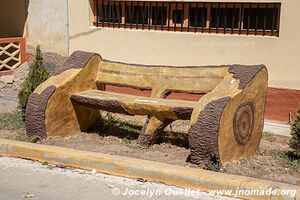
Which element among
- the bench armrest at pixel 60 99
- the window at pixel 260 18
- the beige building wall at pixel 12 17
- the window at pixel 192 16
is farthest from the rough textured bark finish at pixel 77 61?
the beige building wall at pixel 12 17

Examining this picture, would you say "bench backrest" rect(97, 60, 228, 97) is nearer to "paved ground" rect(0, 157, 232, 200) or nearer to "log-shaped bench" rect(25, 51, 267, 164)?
"log-shaped bench" rect(25, 51, 267, 164)

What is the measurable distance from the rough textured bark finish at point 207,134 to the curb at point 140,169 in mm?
264

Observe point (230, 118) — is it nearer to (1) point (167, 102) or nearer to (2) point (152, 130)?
(1) point (167, 102)

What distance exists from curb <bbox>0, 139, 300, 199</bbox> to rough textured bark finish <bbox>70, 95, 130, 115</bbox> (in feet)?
2.45

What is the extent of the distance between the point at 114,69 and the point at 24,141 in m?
1.53

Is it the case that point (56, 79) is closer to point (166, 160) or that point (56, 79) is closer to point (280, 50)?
point (166, 160)

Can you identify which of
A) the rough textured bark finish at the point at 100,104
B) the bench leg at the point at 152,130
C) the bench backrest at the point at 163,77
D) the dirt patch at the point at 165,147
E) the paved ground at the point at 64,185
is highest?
the bench backrest at the point at 163,77

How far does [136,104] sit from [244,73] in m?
1.32

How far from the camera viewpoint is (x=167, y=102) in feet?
19.5

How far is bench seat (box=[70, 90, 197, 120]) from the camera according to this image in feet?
19.0

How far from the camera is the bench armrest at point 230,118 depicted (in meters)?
5.29

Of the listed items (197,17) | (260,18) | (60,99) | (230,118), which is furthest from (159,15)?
(230,118)

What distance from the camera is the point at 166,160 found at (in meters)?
5.73

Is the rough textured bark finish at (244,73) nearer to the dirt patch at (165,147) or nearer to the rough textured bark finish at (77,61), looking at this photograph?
the dirt patch at (165,147)
